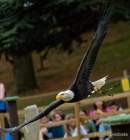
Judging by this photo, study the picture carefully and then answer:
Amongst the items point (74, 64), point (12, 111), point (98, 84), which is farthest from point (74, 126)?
point (74, 64)

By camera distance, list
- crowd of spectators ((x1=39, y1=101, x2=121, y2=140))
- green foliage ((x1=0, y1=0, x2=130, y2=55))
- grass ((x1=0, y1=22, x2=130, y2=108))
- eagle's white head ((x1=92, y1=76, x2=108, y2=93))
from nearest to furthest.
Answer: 1. eagle's white head ((x1=92, y1=76, x2=108, y2=93))
2. crowd of spectators ((x1=39, y1=101, x2=121, y2=140))
3. green foliage ((x1=0, y1=0, x2=130, y2=55))
4. grass ((x1=0, y1=22, x2=130, y2=108))

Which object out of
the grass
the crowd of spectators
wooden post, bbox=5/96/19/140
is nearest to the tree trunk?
the grass

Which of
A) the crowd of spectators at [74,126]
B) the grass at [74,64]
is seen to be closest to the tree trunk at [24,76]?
the grass at [74,64]

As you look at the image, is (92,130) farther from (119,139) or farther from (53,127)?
(119,139)

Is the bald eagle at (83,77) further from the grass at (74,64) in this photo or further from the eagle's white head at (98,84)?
the grass at (74,64)

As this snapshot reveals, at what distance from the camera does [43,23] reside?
15219mm

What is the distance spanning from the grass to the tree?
3.56 metres

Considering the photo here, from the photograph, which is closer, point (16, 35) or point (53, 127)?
point (53, 127)

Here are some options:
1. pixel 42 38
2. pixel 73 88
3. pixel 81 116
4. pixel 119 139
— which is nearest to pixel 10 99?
pixel 119 139

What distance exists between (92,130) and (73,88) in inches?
274

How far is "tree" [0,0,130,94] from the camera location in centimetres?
1359

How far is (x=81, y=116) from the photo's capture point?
10.6 m

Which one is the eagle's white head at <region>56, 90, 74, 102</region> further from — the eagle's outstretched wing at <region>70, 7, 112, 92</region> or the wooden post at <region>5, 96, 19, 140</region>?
the wooden post at <region>5, 96, 19, 140</region>

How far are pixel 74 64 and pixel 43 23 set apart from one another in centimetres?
841
